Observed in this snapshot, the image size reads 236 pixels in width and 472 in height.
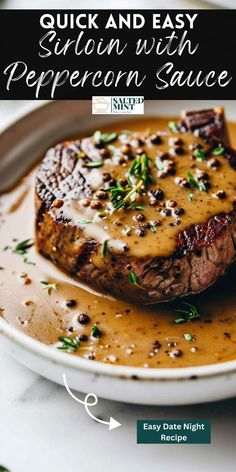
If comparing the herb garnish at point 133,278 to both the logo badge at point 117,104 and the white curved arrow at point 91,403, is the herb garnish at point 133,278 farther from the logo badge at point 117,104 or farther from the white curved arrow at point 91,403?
the logo badge at point 117,104

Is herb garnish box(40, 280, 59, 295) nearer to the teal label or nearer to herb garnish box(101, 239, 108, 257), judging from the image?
herb garnish box(101, 239, 108, 257)

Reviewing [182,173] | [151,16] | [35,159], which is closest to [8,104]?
[35,159]

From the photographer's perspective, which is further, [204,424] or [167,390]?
[204,424]

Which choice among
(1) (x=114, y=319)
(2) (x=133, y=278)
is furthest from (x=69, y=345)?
(2) (x=133, y=278)

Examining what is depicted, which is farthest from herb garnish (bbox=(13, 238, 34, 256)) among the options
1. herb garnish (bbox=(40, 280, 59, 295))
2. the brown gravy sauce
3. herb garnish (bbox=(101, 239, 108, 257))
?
herb garnish (bbox=(101, 239, 108, 257))

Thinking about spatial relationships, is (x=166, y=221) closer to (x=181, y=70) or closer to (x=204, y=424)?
(x=204, y=424)

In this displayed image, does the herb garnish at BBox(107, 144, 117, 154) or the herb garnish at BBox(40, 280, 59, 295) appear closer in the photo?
the herb garnish at BBox(40, 280, 59, 295)
